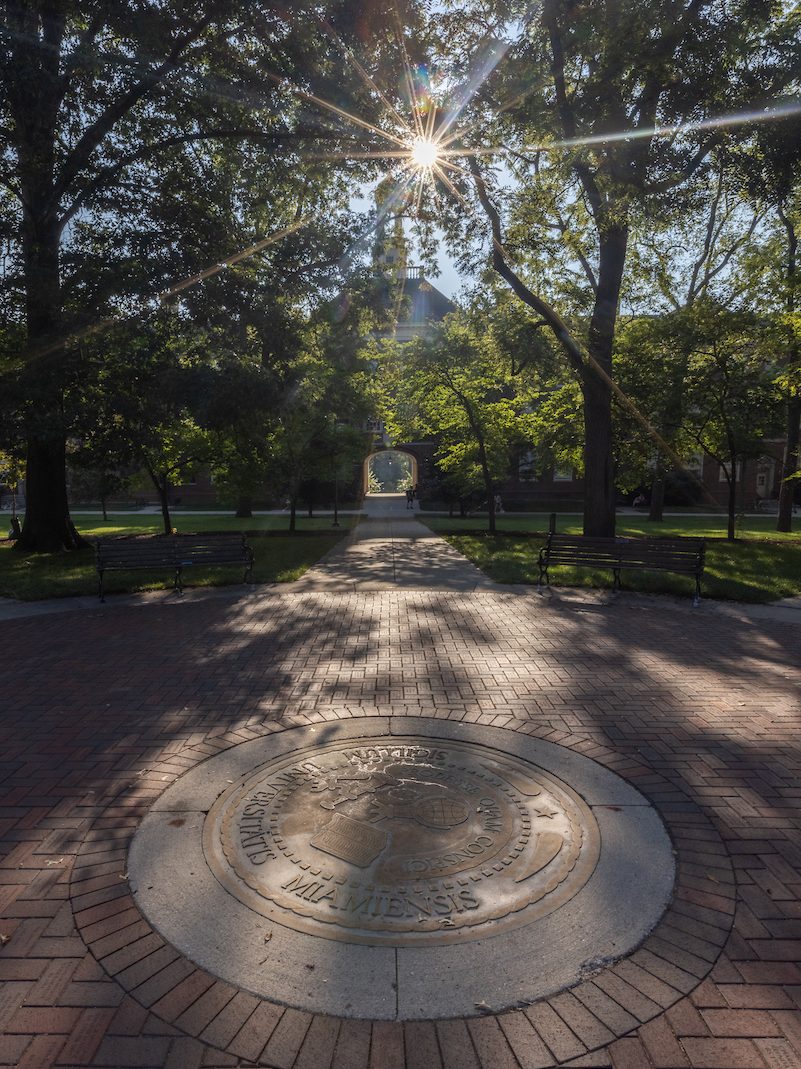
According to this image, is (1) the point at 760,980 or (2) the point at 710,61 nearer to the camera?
(1) the point at 760,980

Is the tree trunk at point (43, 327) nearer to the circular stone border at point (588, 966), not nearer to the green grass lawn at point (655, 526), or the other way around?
the circular stone border at point (588, 966)

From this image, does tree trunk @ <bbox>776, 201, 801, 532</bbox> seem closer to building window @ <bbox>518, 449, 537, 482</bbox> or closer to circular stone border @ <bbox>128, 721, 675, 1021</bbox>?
building window @ <bbox>518, 449, 537, 482</bbox>

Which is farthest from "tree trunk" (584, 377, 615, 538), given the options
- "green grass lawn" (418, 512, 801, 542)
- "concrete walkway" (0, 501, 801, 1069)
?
"green grass lawn" (418, 512, 801, 542)

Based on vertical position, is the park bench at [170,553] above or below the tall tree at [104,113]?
below

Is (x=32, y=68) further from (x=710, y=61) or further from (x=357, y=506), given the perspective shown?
(x=357, y=506)

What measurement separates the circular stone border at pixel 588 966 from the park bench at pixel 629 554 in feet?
22.4

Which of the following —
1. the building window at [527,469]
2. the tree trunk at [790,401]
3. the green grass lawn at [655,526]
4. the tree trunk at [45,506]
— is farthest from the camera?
the building window at [527,469]

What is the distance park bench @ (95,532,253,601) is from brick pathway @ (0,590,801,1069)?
1.21 meters

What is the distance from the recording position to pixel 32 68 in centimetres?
Result: 964

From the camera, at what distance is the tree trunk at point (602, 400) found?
14406 mm

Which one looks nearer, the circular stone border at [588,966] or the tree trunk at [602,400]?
the circular stone border at [588,966]

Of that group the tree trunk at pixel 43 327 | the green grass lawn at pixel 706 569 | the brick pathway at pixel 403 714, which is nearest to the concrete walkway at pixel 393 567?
the green grass lawn at pixel 706 569

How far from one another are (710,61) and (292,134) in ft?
24.6

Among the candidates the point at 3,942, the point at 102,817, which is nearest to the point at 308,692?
the point at 102,817
